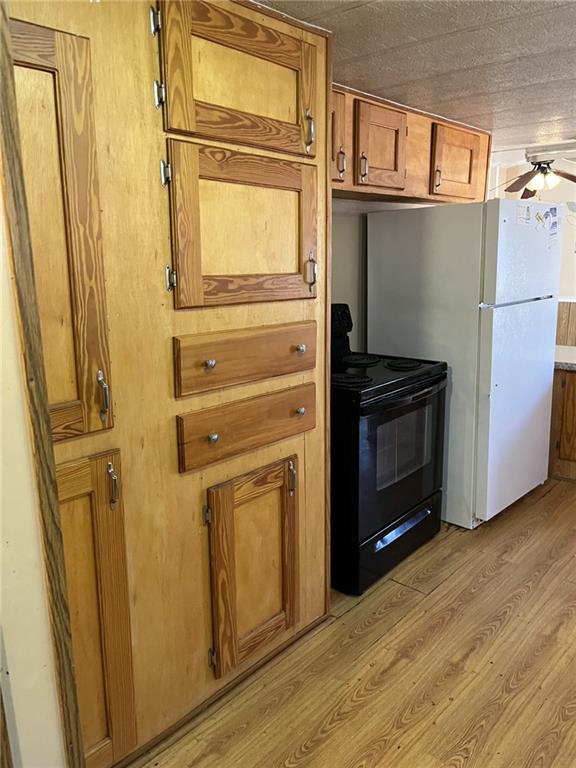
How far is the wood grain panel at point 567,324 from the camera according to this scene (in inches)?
170

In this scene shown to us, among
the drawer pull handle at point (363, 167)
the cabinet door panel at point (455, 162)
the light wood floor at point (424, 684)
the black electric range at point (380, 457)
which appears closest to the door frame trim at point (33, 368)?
the light wood floor at point (424, 684)

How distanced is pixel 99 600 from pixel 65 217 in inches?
37.4

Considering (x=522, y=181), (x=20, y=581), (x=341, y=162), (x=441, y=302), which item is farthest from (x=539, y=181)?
(x=20, y=581)

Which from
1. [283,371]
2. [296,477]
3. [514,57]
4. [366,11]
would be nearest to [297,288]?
[283,371]

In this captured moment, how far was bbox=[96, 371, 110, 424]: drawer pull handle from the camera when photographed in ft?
4.74

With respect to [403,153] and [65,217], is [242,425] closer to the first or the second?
[65,217]

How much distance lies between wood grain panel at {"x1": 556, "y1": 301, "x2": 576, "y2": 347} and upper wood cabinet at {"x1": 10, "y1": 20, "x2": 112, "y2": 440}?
382cm

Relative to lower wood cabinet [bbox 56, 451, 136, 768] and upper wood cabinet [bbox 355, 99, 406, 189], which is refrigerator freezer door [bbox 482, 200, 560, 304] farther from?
lower wood cabinet [bbox 56, 451, 136, 768]

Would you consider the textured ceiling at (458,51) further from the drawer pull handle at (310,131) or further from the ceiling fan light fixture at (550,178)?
the ceiling fan light fixture at (550,178)

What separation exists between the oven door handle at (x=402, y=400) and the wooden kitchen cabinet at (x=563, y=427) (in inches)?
45.8

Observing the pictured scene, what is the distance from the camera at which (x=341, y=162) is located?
240 cm

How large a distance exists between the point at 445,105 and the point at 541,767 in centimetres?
257

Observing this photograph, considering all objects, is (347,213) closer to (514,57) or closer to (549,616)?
(514,57)

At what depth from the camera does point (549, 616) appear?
235cm
